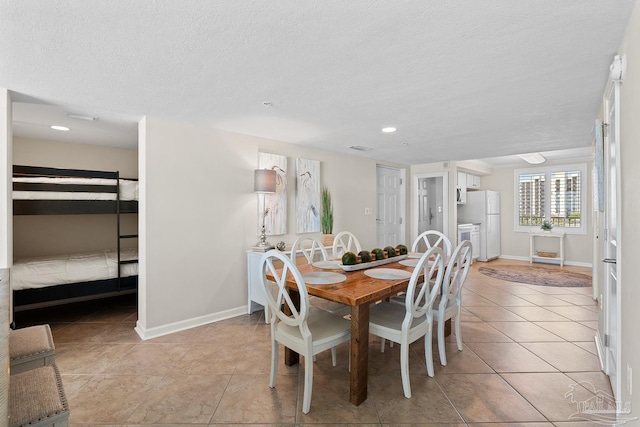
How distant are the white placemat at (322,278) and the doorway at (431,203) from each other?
4223 mm

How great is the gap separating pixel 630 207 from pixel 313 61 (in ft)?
5.77

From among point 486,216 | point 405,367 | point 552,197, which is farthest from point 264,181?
point 552,197

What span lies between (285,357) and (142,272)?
169 centimetres

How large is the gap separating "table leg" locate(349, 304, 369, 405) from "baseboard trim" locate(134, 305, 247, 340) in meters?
1.96

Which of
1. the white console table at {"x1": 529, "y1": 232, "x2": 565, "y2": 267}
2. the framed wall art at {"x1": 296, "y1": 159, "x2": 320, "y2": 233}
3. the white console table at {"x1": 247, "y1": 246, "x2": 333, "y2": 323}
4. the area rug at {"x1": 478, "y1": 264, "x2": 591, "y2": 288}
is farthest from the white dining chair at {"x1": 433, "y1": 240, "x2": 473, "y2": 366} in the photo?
the white console table at {"x1": 529, "y1": 232, "x2": 565, "y2": 267}

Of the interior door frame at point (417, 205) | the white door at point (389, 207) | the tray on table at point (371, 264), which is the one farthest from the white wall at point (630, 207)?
the interior door frame at point (417, 205)

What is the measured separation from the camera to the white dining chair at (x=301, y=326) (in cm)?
180

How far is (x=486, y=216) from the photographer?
6.73m

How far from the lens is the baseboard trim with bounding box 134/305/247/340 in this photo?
115 inches

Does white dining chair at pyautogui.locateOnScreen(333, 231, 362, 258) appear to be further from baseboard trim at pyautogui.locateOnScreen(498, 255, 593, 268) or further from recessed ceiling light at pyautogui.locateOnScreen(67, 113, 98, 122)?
baseboard trim at pyautogui.locateOnScreen(498, 255, 593, 268)

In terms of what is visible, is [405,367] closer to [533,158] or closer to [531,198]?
[533,158]

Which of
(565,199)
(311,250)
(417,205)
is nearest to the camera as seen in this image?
(311,250)

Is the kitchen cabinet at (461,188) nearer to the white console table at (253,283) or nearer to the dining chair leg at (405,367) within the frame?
the white console table at (253,283)

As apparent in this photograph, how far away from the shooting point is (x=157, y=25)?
4.77ft
